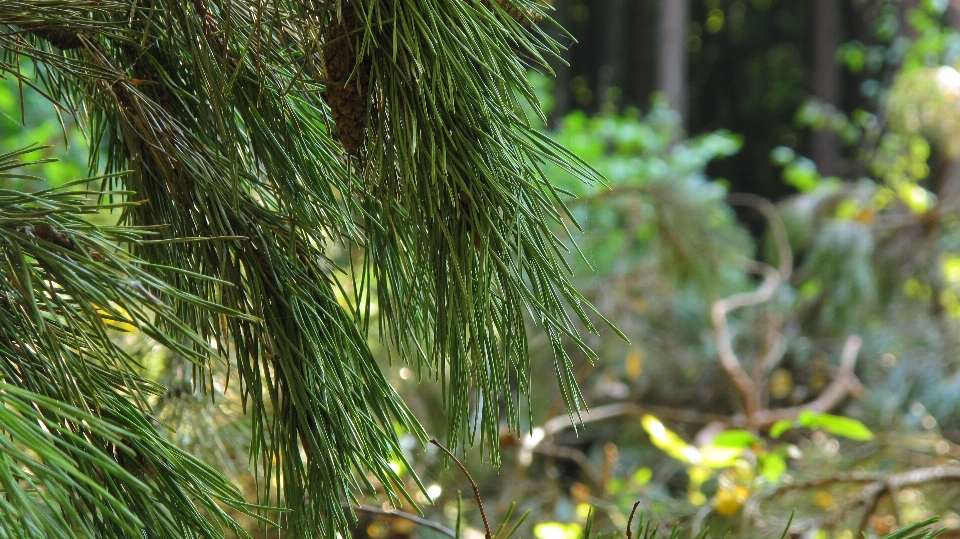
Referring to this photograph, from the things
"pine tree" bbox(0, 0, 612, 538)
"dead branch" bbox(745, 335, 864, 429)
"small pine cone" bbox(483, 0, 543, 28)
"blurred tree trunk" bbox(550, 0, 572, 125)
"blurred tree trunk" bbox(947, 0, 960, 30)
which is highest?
"blurred tree trunk" bbox(550, 0, 572, 125)

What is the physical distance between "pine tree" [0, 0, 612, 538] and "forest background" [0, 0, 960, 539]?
3cm

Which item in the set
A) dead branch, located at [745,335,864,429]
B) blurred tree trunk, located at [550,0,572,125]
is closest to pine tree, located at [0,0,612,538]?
dead branch, located at [745,335,864,429]

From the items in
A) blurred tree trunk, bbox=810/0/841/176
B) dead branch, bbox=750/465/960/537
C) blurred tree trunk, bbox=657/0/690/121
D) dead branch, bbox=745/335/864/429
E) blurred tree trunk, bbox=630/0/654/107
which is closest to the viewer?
dead branch, bbox=750/465/960/537

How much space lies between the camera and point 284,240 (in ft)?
1.39

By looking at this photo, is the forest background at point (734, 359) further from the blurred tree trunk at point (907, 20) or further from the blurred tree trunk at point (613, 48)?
the blurred tree trunk at point (613, 48)

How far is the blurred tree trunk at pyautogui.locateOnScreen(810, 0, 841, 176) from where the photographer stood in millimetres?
5031

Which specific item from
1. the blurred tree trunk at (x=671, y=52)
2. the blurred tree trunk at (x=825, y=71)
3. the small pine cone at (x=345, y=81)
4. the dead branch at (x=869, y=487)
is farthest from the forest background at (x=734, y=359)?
Answer: the blurred tree trunk at (x=825, y=71)

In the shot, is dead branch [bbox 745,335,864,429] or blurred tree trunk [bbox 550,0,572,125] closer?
dead branch [bbox 745,335,864,429]

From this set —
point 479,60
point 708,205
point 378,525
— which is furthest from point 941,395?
point 479,60

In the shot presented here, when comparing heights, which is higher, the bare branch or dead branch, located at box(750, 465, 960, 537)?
the bare branch

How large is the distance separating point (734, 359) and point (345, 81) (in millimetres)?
1752

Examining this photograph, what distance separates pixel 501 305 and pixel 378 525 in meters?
0.53

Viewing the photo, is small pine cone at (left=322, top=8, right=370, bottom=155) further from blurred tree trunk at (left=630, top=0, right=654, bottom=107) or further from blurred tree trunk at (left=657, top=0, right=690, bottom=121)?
blurred tree trunk at (left=630, top=0, right=654, bottom=107)

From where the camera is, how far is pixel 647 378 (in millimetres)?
2254
